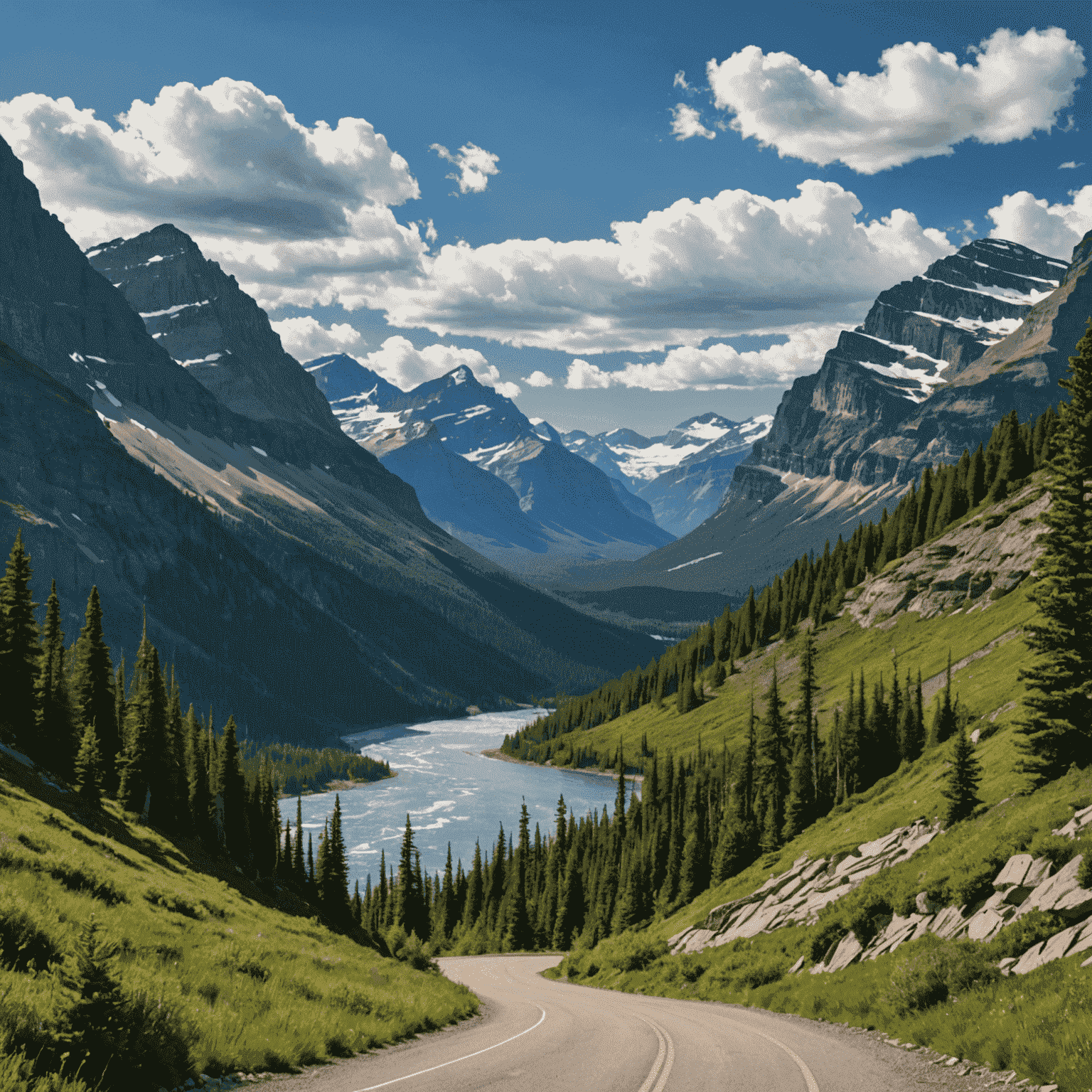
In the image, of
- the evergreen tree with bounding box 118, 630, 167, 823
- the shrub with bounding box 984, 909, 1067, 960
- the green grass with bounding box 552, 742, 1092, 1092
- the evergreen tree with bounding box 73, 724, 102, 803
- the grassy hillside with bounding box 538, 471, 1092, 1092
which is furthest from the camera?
the evergreen tree with bounding box 118, 630, 167, 823

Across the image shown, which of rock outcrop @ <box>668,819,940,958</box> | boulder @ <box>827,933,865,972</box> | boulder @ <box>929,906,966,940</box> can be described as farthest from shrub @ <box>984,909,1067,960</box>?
rock outcrop @ <box>668,819,940,958</box>

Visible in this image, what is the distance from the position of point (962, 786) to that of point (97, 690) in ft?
212

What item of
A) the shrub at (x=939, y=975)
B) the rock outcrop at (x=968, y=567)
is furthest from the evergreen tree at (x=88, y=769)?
the rock outcrop at (x=968, y=567)

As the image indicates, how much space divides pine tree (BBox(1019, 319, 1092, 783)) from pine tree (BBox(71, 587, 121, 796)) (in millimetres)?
64351

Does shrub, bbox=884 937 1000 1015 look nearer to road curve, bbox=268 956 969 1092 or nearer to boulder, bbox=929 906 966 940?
road curve, bbox=268 956 969 1092

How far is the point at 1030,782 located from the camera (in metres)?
31.5

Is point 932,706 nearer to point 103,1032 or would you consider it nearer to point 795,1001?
point 795,1001

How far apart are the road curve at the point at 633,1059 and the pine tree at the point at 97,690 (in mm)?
52049

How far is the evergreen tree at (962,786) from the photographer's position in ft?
108

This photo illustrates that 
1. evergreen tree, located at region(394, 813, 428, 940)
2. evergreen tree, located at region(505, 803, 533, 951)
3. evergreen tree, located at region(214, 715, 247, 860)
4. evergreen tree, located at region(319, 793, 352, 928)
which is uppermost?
evergreen tree, located at region(214, 715, 247, 860)

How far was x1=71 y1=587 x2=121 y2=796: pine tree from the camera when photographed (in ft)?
216

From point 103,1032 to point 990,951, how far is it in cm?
1929

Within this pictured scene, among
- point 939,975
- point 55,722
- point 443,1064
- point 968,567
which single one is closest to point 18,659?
point 55,722

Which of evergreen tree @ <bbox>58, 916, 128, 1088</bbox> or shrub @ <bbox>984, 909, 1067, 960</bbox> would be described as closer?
evergreen tree @ <bbox>58, 916, 128, 1088</bbox>
